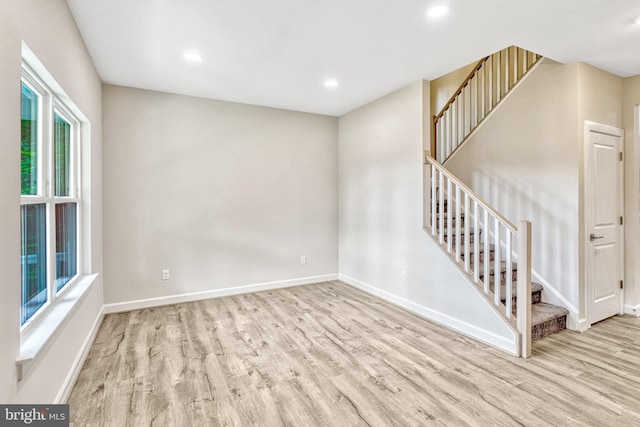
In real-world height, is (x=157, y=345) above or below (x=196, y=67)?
below

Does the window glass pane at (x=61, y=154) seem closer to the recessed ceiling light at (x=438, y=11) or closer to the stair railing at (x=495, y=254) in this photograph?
the recessed ceiling light at (x=438, y=11)

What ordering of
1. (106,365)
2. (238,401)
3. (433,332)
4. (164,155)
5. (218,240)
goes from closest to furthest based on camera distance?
1. (238,401)
2. (106,365)
3. (433,332)
4. (164,155)
5. (218,240)

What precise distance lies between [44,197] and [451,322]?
3.60m

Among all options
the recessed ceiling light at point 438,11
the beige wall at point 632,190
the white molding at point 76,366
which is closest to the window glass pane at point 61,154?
the white molding at point 76,366

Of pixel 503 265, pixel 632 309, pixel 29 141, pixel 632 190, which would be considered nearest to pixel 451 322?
pixel 503 265

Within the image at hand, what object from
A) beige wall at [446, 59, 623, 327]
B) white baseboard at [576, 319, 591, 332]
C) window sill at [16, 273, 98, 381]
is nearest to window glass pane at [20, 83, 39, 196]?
window sill at [16, 273, 98, 381]

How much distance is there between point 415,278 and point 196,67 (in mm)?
3348

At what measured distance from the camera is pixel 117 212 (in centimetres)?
389

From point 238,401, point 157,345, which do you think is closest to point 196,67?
point 157,345

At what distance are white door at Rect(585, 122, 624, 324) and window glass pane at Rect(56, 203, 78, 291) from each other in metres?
4.71

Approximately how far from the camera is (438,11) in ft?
7.82

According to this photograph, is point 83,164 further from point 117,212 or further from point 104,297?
point 104,297

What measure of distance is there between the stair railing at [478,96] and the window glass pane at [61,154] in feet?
14.4

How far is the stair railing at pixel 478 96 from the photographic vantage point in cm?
399
